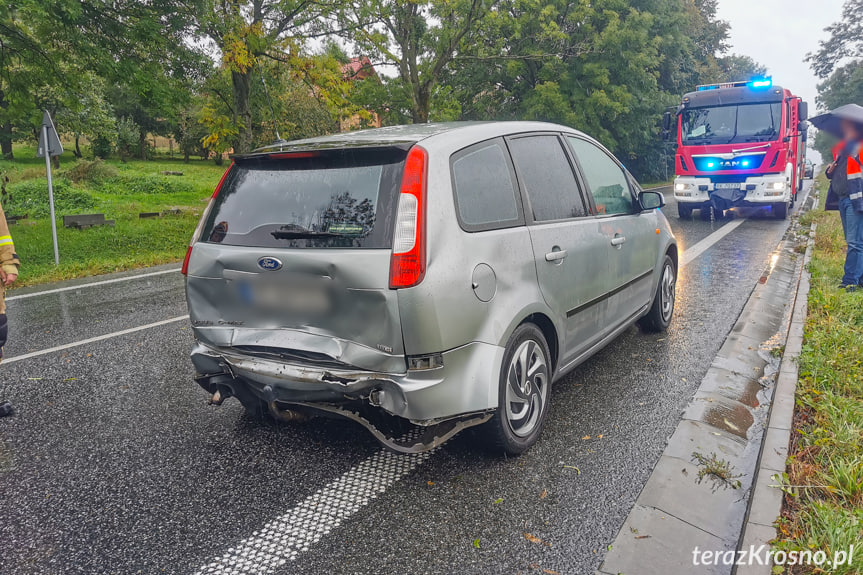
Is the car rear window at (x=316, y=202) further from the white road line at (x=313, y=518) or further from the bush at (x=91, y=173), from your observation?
the bush at (x=91, y=173)

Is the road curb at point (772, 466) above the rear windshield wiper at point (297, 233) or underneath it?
underneath

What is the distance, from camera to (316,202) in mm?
3055

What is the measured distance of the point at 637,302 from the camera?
493 cm

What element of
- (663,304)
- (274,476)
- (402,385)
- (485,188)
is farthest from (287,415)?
(663,304)

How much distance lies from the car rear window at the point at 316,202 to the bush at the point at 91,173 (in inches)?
923

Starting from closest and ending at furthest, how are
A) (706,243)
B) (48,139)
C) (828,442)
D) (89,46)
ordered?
(828,442) → (89,46) → (48,139) → (706,243)

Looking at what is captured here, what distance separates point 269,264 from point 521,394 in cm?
156

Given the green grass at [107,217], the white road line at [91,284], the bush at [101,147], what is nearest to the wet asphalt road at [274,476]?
the white road line at [91,284]

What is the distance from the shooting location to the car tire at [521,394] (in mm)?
3174

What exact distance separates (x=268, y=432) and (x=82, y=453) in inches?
41.9

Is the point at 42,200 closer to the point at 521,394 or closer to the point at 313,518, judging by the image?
the point at 313,518

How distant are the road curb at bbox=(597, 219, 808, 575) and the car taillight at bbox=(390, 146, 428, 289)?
149 cm

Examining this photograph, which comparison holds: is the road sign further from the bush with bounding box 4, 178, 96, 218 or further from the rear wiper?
the rear wiper

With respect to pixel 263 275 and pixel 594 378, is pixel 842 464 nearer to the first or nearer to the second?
pixel 594 378
